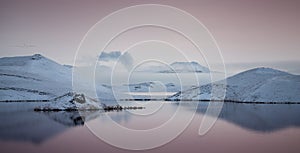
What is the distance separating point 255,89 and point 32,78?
177 feet

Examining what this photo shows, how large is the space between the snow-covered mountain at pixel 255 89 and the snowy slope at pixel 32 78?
87.9ft

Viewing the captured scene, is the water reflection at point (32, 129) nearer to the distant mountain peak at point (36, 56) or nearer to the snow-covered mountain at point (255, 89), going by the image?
the snow-covered mountain at point (255, 89)

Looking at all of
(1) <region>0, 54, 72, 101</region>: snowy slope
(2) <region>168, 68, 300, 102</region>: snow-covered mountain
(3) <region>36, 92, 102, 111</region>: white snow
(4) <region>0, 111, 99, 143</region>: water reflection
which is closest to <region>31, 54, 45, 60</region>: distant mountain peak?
(1) <region>0, 54, 72, 101</region>: snowy slope

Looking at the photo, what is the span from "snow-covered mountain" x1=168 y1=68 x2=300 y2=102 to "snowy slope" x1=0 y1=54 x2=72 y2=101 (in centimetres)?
2678

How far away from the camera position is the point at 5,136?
20.7 metres

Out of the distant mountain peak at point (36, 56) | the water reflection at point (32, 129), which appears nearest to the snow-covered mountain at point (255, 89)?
the water reflection at point (32, 129)

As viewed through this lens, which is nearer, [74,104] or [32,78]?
[74,104]

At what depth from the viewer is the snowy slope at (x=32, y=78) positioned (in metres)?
78.7

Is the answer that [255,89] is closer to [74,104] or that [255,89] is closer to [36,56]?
[74,104]

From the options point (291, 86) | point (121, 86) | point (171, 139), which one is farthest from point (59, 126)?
point (121, 86)

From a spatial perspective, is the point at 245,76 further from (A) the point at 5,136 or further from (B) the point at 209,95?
(A) the point at 5,136

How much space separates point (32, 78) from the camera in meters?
99.2

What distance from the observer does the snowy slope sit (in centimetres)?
7871

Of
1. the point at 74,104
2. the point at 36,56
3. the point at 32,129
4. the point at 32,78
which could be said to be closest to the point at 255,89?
the point at 74,104
